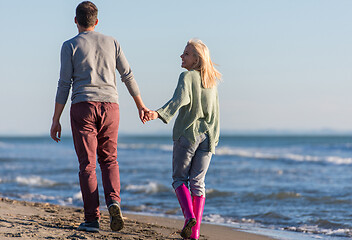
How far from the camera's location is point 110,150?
395 cm

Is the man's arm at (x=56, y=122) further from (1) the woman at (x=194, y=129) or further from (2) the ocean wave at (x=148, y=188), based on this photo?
(2) the ocean wave at (x=148, y=188)

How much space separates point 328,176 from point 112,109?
8975mm

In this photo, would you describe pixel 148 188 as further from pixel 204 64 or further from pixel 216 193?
pixel 204 64

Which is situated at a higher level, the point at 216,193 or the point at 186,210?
the point at 186,210

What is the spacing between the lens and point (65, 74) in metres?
3.77

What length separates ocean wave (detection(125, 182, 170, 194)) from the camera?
8.90 meters

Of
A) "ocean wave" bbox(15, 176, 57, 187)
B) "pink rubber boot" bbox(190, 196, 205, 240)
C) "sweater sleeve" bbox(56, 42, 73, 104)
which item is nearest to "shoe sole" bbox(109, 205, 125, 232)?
"pink rubber boot" bbox(190, 196, 205, 240)

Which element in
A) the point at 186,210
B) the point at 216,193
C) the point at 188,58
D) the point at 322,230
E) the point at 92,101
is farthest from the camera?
the point at 216,193

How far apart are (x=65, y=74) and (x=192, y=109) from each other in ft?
3.64

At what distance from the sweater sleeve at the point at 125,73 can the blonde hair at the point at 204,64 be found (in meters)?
0.55

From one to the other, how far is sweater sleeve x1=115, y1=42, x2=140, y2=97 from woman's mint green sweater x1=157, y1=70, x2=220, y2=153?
358 mm

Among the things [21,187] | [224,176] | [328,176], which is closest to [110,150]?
[21,187]

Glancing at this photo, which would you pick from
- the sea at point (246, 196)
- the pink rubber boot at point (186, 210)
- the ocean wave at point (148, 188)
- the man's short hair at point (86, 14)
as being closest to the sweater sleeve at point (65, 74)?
the man's short hair at point (86, 14)

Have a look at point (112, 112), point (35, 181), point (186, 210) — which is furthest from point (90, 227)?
point (35, 181)
